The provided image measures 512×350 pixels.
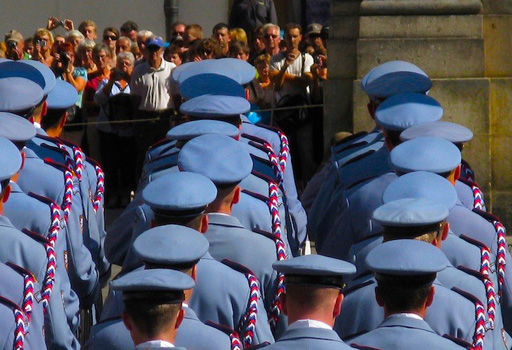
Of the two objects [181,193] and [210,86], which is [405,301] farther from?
[210,86]

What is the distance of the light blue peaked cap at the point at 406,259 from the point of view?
16.1ft

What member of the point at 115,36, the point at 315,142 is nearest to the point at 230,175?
the point at 315,142

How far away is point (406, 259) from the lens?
16.2ft

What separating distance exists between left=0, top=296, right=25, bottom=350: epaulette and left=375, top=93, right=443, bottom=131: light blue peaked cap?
2635 mm

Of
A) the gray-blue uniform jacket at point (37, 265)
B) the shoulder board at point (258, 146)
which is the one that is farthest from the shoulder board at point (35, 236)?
the shoulder board at point (258, 146)

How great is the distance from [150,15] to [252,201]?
40.8 feet

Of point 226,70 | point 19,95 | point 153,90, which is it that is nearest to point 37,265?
point 19,95

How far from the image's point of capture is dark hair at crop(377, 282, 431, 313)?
491 centimetres

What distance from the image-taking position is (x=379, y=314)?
17.8 ft

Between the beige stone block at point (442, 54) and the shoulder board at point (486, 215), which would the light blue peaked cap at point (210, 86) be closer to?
the shoulder board at point (486, 215)

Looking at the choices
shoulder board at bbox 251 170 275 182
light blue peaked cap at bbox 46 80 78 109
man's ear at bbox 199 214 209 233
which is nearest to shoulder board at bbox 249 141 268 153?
shoulder board at bbox 251 170 275 182

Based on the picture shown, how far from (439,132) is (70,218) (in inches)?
71.5

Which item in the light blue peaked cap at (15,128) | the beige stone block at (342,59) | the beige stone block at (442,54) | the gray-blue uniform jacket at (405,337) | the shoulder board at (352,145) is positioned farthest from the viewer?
the beige stone block at (342,59)

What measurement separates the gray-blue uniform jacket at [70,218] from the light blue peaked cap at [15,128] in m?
0.27
